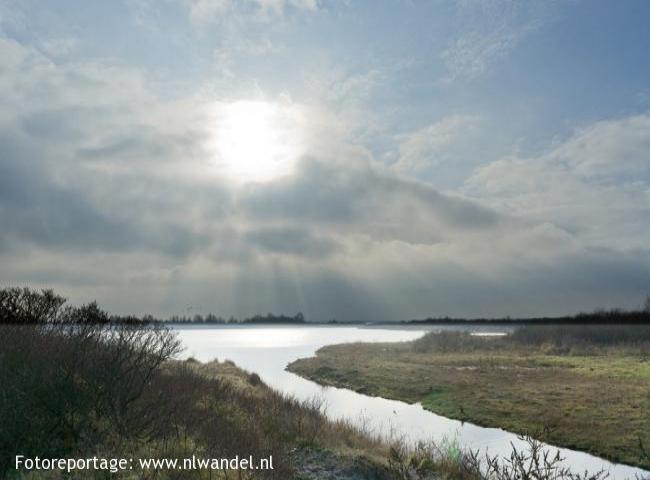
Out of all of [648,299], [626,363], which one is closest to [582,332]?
[626,363]

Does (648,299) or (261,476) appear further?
(648,299)

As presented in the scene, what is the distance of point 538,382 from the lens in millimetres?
43250

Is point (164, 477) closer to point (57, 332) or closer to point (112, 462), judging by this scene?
point (112, 462)

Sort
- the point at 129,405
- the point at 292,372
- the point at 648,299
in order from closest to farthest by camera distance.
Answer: the point at 129,405, the point at 292,372, the point at 648,299

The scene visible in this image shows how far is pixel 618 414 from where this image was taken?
29.8m

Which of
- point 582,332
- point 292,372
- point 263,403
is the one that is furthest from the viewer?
point 582,332

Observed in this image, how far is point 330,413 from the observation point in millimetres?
36344

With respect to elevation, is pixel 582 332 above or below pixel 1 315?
below

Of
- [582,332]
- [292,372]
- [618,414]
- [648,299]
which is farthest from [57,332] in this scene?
[648,299]

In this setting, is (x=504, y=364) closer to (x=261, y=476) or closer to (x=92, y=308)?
(x=92, y=308)

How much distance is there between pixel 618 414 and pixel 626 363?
26.6 m

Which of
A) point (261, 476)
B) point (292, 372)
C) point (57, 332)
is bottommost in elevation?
point (292, 372)

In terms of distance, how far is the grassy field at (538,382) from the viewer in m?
27.5

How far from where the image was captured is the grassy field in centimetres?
2747
